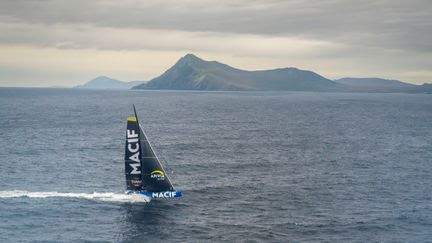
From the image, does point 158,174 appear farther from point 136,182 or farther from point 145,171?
point 136,182

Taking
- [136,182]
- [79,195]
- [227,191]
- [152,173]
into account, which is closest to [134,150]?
[152,173]

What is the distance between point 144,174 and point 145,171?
53cm

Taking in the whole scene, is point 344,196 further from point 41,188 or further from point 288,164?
point 41,188

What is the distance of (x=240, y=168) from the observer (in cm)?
9725

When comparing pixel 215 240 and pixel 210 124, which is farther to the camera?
pixel 210 124

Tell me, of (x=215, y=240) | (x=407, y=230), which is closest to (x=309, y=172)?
(x=407, y=230)

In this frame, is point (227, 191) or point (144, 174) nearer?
point (144, 174)

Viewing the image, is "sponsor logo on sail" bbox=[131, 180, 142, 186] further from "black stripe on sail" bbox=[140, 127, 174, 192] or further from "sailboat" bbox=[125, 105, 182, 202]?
"black stripe on sail" bbox=[140, 127, 174, 192]

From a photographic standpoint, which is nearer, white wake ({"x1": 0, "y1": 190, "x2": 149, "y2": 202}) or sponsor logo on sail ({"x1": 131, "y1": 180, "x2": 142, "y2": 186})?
sponsor logo on sail ({"x1": 131, "y1": 180, "x2": 142, "y2": 186})

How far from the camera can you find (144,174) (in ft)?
233

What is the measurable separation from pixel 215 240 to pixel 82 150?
71.1m

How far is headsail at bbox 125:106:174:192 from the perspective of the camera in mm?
70625

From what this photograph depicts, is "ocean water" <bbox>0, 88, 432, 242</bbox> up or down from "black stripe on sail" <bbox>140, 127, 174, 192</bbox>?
down

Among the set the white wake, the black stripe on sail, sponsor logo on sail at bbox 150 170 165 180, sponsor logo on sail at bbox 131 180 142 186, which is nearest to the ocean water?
the white wake
